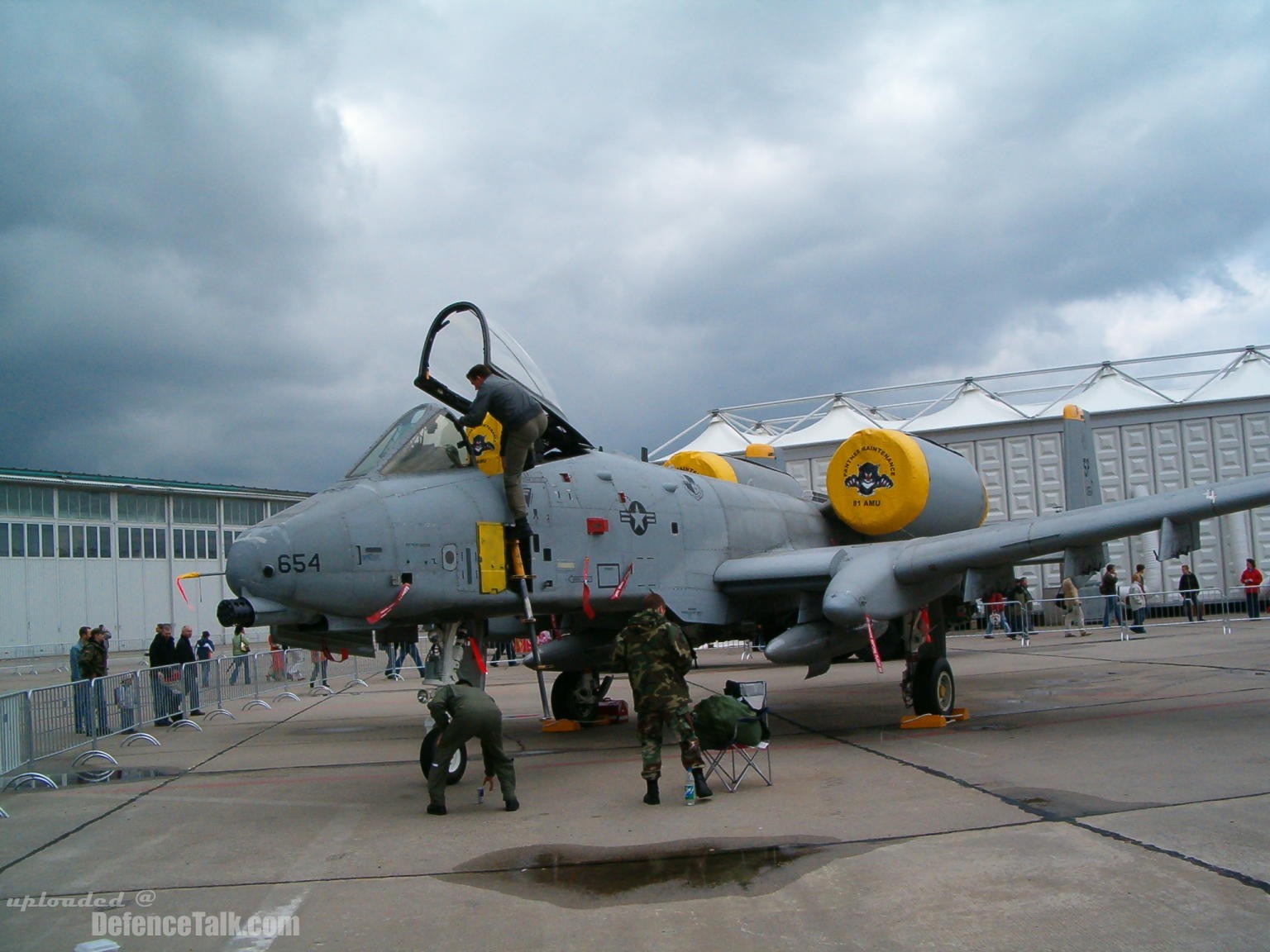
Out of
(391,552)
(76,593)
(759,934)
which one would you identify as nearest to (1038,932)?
A: (759,934)

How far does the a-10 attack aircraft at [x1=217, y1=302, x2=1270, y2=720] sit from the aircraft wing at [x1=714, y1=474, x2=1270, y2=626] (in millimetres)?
22

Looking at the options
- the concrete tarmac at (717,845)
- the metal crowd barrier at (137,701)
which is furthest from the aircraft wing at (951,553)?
the metal crowd barrier at (137,701)

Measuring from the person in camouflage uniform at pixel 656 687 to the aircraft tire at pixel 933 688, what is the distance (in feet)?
14.4

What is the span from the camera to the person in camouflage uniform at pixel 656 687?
6852mm

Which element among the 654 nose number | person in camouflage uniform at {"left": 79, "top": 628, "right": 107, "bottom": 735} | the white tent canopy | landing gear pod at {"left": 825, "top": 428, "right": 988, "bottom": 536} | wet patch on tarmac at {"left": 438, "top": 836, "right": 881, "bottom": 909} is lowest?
wet patch on tarmac at {"left": 438, "top": 836, "right": 881, "bottom": 909}

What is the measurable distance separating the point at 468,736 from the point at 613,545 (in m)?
2.95

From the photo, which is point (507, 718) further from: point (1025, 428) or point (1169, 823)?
point (1025, 428)

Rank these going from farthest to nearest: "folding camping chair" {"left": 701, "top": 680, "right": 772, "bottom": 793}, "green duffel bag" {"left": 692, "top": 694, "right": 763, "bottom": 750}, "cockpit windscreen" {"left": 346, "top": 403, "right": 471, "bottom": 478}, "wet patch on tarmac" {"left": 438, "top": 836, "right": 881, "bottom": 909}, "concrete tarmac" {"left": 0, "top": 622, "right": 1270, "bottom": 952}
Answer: "cockpit windscreen" {"left": 346, "top": 403, "right": 471, "bottom": 478}, "folding camping chair" {"left": 701, "top": 680, "right": 772, "bottom": 793}, "green duffel bag" {"left": 692, "top": 694, "right": 763, "bottom": 750}, "wet patch on tarmac" {"left": 438, "top": 836, "right": 881, "bottom": 909}, "concrete tarmac" {"left": 0, "top": 622, "right": 1270, "bottom": 952}

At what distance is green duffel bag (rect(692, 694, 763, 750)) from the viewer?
7184 mm

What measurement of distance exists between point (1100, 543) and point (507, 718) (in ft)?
26.4

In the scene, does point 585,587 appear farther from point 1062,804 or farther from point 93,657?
point 93,657

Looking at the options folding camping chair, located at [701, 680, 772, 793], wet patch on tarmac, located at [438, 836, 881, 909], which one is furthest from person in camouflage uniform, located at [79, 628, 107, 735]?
wet patch on tarmac, located at [438, 836, 881, 909]

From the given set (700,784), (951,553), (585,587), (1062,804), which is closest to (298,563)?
(585,587)

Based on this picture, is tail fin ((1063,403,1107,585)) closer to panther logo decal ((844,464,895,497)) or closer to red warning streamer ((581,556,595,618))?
panther logo decal ((844,464,895,497))
